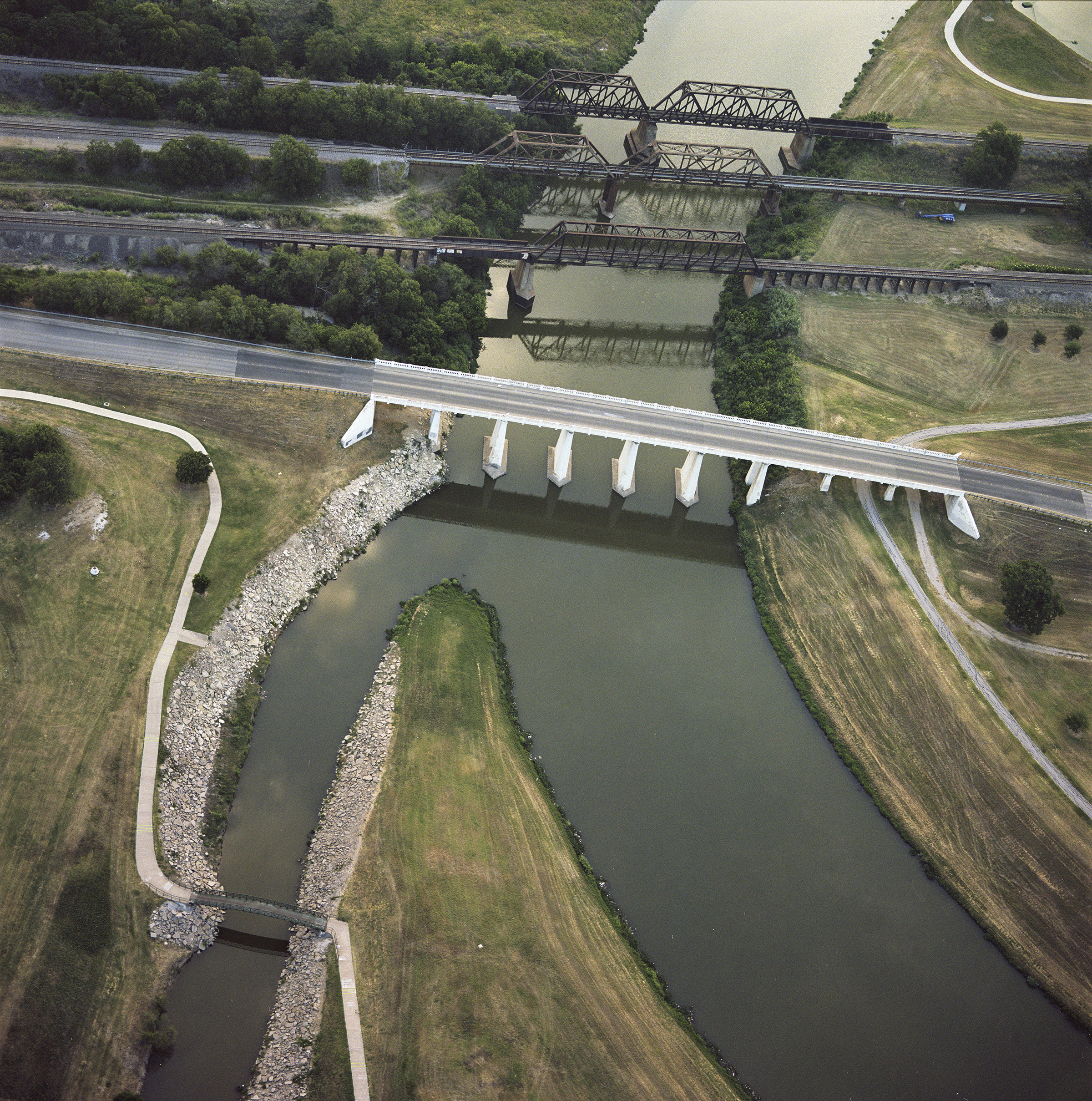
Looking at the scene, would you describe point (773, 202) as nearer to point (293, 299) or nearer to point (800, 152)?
point (800, 152)

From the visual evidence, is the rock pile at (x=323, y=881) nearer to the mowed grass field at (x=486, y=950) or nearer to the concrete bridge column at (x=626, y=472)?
the mowed grass field at (x=486, y=950)

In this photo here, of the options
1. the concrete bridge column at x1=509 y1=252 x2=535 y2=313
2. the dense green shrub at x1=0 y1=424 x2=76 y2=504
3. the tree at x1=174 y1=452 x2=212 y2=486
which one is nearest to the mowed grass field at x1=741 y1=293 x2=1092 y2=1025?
the concrete bridge column at x1=509 y1=252 x2=535 y2=313

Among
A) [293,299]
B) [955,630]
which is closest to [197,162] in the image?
[293,299]

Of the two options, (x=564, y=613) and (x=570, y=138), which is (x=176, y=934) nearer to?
(x=564, y=613)

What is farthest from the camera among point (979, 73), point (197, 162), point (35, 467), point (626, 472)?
point (979, 73)

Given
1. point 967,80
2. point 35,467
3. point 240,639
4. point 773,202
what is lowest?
point 240,639

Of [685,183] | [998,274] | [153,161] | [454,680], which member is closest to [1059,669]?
[454,680]
